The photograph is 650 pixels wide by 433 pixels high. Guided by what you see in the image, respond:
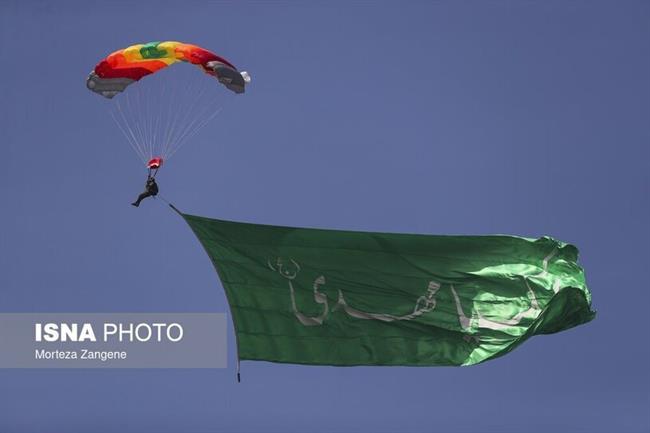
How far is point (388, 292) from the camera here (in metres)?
39.6

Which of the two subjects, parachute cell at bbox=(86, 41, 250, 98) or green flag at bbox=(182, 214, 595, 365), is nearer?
green flag at bbox=(182, 214, 595, 365)

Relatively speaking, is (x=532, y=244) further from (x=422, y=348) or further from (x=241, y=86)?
(x=241, y=86)

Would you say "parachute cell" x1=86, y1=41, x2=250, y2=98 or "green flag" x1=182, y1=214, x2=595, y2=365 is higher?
"parachute cell" x1=86, y1=41, x2=250, y2=98

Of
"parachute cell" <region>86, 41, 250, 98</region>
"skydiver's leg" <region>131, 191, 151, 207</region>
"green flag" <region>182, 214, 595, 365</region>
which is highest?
"parachute cell" <region>86, 41, 250, 98</region>

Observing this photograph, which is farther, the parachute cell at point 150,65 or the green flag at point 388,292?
the parachute cell at point 150,65

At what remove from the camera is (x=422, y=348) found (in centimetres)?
Result: 3916

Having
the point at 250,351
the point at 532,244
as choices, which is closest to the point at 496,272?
the point at 532,244

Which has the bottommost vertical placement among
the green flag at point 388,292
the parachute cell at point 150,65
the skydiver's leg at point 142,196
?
the green flag at point 388,292

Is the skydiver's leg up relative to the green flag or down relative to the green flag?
up

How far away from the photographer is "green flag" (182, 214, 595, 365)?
3872 centimetres

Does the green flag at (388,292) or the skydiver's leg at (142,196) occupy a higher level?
the skydiver's leg at (142,196)

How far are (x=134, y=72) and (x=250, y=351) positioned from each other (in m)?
7.64

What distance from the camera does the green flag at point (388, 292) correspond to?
127 feet

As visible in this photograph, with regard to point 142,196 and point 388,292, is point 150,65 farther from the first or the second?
point 388,292
